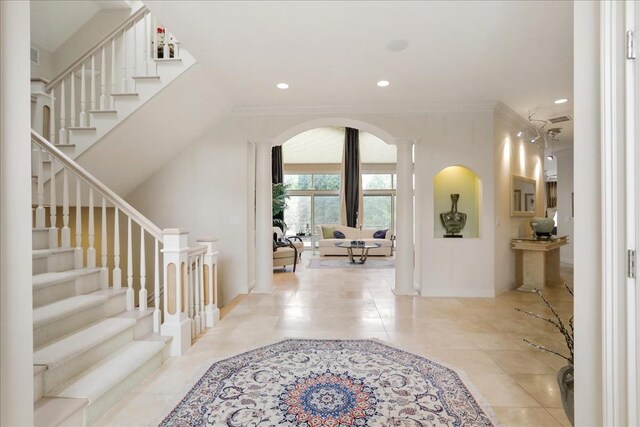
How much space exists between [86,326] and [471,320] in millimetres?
3638

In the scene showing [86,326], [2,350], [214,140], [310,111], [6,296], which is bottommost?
[86,326]

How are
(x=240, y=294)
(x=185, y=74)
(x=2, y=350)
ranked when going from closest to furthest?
(x=2, y=350)
(x=185, y=74)
(x=240, y=294)

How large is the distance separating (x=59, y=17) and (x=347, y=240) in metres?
7.20

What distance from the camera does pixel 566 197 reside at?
7.11 m

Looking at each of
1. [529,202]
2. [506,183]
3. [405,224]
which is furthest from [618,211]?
[529,202]

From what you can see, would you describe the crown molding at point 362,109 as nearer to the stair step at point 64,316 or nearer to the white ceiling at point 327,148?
the stair step at point 64,316

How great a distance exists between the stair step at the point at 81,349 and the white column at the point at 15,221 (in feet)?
2.93

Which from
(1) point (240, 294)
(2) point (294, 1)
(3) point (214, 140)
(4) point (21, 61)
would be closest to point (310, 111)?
(3) point (214, 140)

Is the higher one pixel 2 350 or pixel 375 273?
pixel 2 350

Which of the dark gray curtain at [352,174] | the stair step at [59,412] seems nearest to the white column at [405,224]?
the stair step at [59,412]

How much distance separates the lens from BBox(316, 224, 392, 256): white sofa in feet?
28.5

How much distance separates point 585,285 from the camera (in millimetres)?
1089

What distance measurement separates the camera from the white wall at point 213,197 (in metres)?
4.70

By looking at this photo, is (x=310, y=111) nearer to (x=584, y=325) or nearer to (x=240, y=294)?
(x=240, y=294)
